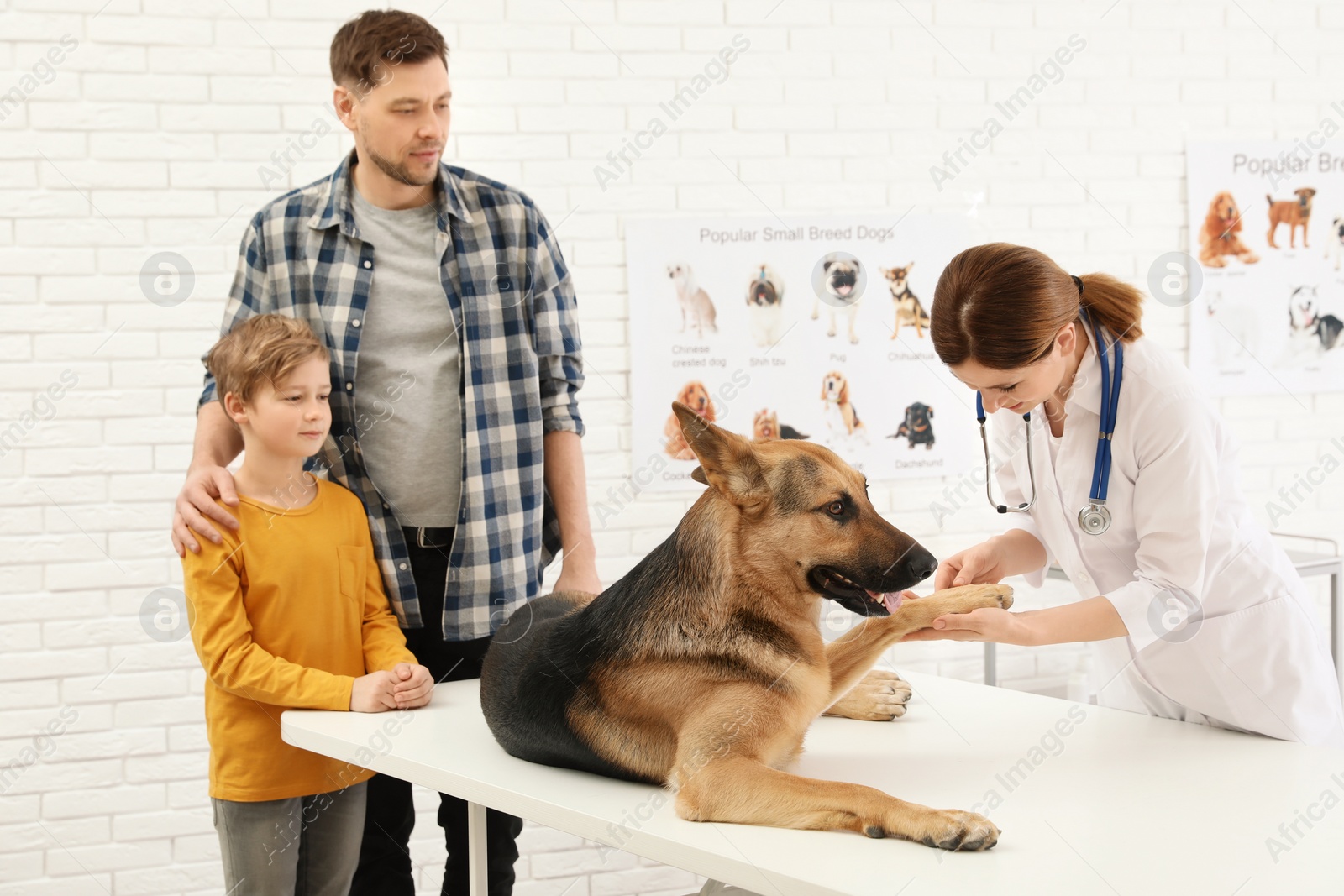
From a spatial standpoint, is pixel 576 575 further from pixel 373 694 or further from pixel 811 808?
pixel 811 808

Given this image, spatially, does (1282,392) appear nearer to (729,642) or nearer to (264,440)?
(729,642)

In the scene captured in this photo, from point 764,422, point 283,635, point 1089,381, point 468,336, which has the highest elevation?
point 468,336

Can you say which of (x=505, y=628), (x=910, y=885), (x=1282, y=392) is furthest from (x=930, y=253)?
(x=910, y=885)

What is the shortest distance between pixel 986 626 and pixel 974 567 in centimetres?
47

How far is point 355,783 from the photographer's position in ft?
7.66

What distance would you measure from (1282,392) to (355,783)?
14.2ft

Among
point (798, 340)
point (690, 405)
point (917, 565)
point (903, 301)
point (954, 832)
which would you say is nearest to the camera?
point (954, 832)

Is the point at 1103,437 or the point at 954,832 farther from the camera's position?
the point at 1103,437

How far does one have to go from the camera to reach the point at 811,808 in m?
1.53

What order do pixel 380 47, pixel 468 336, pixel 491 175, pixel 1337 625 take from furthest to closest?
pixel 491 175
pixel 1337 625
pixel 468 336
pixel 380 47

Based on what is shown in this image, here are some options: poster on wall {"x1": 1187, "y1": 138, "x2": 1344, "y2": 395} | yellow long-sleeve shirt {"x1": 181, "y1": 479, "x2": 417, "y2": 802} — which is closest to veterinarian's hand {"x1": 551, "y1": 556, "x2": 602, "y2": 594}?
yellow long-sleeve shirt {"x1": 181, "y1": 479, "x2": 417, "y2": 802}

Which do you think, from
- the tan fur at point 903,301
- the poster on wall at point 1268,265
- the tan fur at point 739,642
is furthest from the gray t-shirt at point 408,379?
the poster on wall at point 1268,265

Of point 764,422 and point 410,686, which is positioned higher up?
point 764,422

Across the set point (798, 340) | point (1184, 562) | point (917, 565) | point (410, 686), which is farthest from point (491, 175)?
point (1184, 562)
